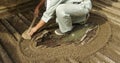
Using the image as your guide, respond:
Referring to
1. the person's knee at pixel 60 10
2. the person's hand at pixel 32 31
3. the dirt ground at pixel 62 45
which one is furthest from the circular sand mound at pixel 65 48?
the person's knee at pixel 60 10

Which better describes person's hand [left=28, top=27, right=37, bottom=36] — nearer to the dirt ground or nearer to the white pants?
the dirt ground

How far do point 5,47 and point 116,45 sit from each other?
1.42 m

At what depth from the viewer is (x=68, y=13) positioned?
8.77 ft

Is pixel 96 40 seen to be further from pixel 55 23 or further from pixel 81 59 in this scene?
pixel 55 23

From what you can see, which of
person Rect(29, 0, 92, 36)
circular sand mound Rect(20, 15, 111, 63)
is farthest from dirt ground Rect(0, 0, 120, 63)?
person Rect(29, 0, 92, 36)

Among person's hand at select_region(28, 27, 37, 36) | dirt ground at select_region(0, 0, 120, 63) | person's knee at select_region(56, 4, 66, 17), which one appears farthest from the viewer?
person's hand at select_region(28, 27, 37, 36)

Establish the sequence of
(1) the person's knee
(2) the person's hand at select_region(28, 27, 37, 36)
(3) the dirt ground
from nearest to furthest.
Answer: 1. (3) the dirt ground
2. (1) the person's knee
3. (2) the person's hand at select_region(28, 27, 37, 36)

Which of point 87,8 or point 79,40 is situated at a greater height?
point 87,8

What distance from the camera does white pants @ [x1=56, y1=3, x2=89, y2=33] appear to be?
103 inches

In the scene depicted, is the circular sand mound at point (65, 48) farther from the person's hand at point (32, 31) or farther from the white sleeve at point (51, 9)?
the white sleeve at point (51, 9)

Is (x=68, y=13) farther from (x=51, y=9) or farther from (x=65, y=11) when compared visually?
(x=51, y=9)

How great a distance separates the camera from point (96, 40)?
260 cm

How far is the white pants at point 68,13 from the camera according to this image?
2627 millimetres

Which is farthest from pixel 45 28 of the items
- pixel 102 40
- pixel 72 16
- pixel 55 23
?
pixel 102 40
